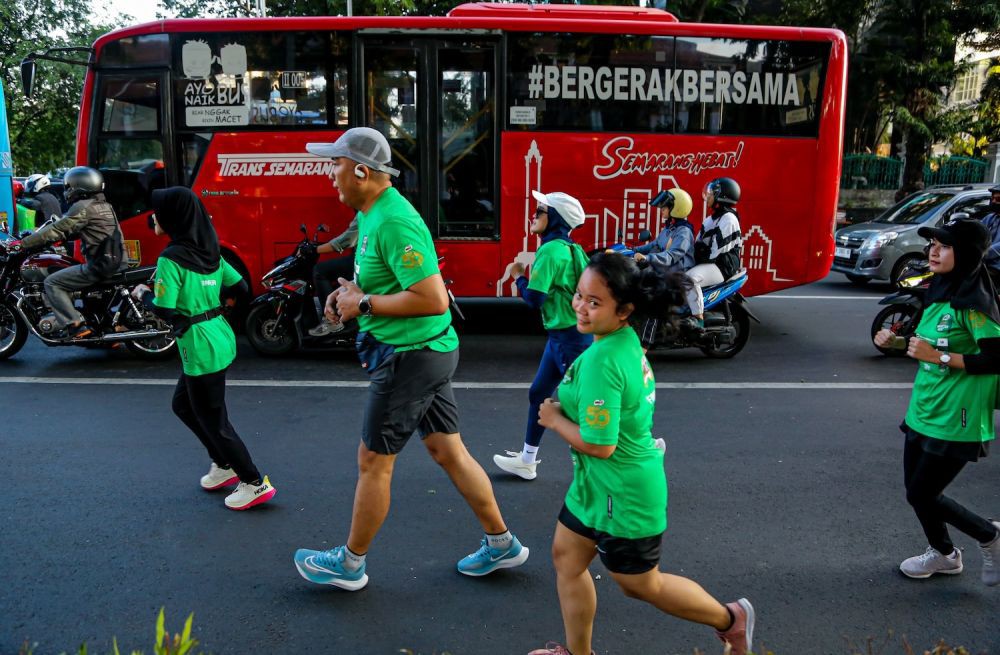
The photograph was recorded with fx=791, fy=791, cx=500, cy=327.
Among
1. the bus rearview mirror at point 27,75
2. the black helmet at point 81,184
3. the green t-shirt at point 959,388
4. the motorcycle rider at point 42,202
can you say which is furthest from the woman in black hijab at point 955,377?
the motorcycle rider at point 42,202

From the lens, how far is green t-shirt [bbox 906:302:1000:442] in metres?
3.29

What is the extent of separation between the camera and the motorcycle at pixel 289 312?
7.76m

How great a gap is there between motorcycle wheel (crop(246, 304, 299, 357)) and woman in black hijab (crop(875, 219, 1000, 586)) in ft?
19.4

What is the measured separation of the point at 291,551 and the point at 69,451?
2268 millimetres

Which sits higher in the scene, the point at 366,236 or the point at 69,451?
the point at 366,236

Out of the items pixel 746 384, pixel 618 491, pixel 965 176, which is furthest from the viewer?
pixel 965 176

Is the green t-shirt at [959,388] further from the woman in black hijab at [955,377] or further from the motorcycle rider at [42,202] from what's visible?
the motorcycle rider at [42,202]

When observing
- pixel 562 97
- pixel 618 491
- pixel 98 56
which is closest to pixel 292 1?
pixel 98 56

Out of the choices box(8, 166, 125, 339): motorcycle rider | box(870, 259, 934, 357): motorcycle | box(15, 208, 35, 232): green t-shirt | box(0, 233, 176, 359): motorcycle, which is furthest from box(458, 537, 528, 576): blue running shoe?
box(15, 208, 35, 232): green t-shirt

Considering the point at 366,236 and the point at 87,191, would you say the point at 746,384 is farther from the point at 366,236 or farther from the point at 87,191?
the point at 87,191

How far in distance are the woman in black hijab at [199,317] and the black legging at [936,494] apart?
3260 mm

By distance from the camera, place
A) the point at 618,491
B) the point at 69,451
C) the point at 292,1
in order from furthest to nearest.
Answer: the point at 292,1
the point at 69,451
the point at 618,491

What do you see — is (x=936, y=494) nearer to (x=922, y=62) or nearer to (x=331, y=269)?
(x=331, y=269)

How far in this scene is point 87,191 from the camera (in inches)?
288
